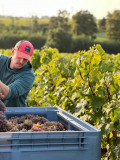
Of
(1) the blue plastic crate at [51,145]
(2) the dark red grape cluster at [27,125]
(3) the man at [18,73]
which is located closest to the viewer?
(1) the blue plastic crate at [51,145]

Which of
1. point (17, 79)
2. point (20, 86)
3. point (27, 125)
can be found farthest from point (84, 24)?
point (27, 125)

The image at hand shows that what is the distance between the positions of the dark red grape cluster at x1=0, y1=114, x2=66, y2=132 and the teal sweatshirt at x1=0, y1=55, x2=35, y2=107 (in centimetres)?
74

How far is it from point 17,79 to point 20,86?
186 mm

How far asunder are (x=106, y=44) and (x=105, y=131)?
77.9 m

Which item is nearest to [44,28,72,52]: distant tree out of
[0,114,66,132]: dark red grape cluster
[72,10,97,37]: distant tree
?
[72,10,97,37]: distant tree


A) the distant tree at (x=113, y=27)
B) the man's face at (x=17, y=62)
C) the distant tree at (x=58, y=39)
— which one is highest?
the distant tree at (x=113, y=27)

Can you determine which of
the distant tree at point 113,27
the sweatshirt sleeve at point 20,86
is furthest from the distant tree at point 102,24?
the sweatshirt sleeve at point 20,86

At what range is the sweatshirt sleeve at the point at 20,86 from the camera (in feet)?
12.8

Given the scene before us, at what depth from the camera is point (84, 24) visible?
9612 centimetres

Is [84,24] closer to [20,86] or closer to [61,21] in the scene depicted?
[61,21]

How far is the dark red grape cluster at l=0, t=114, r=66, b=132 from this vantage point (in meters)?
2.59

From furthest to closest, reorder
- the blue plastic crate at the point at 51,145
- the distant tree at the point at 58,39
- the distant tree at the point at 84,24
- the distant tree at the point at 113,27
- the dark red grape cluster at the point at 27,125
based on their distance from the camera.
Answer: the distant tree at the point at 84,24
the distant tree at the point at 113,27
the distant tree at the point at 58,39
the dark red grape cluster at the point at 27,125
the blue plastic crate at the point at 51,145

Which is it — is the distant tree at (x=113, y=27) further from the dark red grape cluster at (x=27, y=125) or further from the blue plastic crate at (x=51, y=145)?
the blue plastic crate at (x=51, y=145)

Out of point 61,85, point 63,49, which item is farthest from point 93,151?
point 63,49
